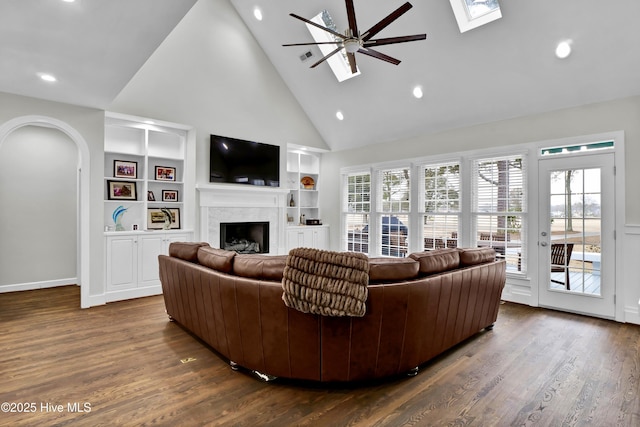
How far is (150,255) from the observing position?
4.90 meters

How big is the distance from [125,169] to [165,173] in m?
0.57

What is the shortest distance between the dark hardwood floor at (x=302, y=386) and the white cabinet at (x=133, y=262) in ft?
3.83

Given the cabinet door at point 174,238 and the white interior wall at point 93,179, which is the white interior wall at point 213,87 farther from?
the cabinet door at point 174,238

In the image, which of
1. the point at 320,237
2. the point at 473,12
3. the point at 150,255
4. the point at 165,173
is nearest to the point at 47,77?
the point at 165,173

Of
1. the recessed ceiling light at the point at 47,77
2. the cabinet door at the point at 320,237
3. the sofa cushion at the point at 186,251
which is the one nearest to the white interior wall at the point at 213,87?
the recessed ceiling light at the point at 47,77

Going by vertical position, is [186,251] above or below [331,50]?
below

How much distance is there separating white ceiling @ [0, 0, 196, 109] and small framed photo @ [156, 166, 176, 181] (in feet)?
5.63

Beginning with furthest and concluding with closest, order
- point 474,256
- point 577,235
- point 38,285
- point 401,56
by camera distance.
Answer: point 38,285 < point 401,56 < point 577,235 < point 474,256

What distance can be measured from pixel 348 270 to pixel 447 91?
12.6 feet

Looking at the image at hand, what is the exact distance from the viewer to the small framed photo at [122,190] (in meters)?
4.80

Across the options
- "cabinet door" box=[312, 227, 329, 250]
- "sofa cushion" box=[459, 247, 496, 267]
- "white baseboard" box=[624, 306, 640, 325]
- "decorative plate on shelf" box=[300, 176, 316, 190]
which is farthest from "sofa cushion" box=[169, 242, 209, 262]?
"white baseboard" box=[624, 306, 640, 325]

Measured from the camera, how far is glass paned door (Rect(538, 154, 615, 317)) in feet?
12.9

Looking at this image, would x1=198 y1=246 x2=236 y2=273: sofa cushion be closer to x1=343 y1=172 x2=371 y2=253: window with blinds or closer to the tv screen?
the tv screen

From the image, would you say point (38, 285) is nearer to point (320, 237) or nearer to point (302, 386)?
point (320, 237)
